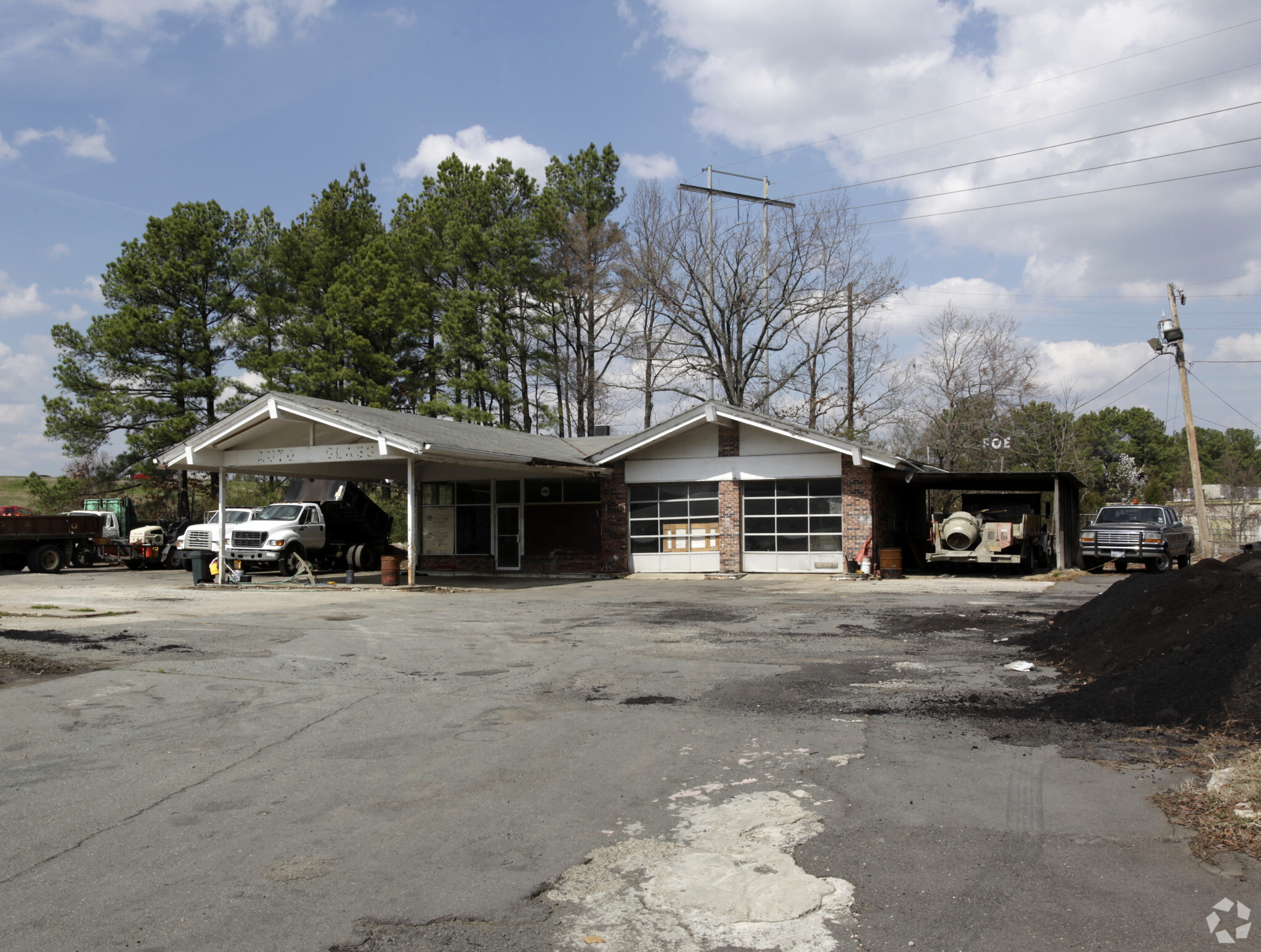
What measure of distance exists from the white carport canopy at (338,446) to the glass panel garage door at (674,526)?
181cm

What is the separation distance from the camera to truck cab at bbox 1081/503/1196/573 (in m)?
23.6

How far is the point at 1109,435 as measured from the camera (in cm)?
7919

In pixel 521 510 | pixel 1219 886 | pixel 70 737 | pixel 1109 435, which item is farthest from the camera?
pixel 1109 435

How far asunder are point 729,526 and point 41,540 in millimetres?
22177

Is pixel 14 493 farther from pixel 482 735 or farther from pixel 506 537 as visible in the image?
pixel 482 735

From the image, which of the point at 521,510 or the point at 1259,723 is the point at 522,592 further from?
the point at 1259,723

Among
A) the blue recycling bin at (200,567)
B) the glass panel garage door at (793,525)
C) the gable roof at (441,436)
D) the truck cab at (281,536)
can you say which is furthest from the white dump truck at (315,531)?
the glass panel garage door at (793,525)

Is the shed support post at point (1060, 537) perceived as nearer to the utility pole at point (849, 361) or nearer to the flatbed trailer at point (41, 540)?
the utility pole at point (849, 361)

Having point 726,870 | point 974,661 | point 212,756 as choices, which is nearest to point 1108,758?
point 726,870

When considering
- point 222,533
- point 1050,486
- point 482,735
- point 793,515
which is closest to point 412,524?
point 222,533

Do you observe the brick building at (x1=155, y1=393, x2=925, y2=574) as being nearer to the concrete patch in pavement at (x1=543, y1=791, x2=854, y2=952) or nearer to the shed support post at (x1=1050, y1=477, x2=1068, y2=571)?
the shed support post at (x1=1050, y1=477, x2=1068, y2=571)

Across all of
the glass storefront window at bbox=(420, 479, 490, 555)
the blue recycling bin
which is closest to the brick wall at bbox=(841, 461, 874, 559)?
the glass storefront window at bbox=(420, 479, 490, 555)

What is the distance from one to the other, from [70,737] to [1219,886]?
745 centimetres

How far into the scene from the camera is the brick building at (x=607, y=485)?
22000 mm
